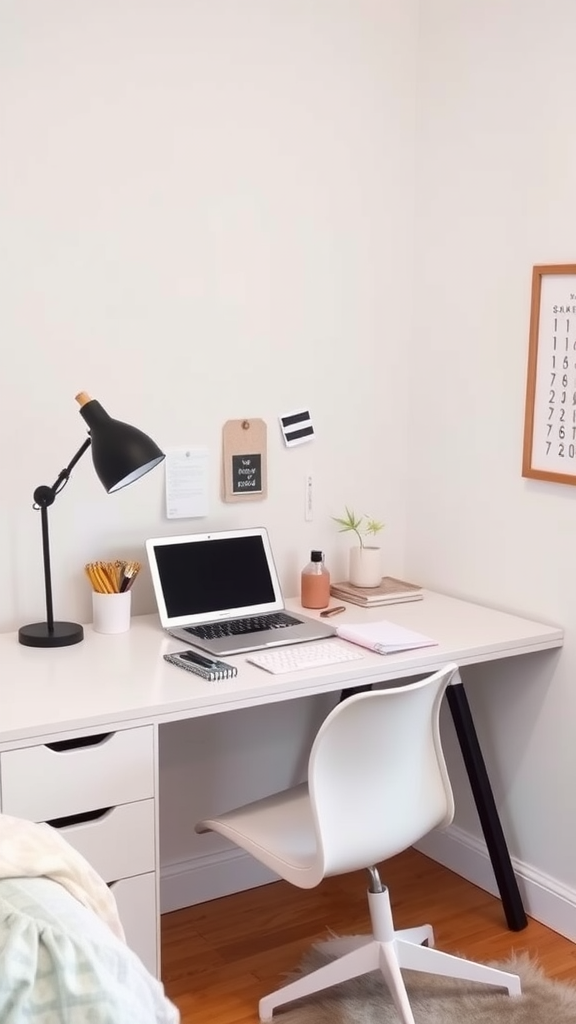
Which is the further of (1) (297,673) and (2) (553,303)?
(2) (553,303)

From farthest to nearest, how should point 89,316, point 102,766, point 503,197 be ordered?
point 503,197, point 89,316, point 102,766

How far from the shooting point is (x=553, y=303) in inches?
99.0

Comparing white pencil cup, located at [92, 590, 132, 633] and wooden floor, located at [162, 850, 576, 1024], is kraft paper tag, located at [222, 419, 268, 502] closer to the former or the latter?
white pencil cup, located at [92, 590, 132, 633]

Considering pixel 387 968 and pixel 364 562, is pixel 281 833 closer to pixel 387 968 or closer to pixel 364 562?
pixel 387 968

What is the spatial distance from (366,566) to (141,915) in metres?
1.10

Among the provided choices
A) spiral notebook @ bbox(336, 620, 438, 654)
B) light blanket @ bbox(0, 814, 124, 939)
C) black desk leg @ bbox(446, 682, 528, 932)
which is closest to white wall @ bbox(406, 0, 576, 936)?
black desk leg @ bbox(446, 682, 528, 932)

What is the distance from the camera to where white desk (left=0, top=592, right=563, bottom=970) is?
191cm

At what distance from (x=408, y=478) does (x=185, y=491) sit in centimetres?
70

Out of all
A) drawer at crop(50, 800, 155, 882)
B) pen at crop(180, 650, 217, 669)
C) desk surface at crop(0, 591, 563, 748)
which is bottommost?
drawer at crop(50, 800, 155, 882)

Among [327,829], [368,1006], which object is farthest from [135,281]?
[368,1006]

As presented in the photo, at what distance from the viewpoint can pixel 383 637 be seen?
240 cm

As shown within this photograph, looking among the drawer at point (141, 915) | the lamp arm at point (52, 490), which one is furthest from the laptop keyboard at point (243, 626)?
the drawer at point (141, 915)

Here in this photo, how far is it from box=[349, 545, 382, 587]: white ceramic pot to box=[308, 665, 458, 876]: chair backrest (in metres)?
0.73

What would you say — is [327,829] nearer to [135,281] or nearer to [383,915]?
[383,915]
